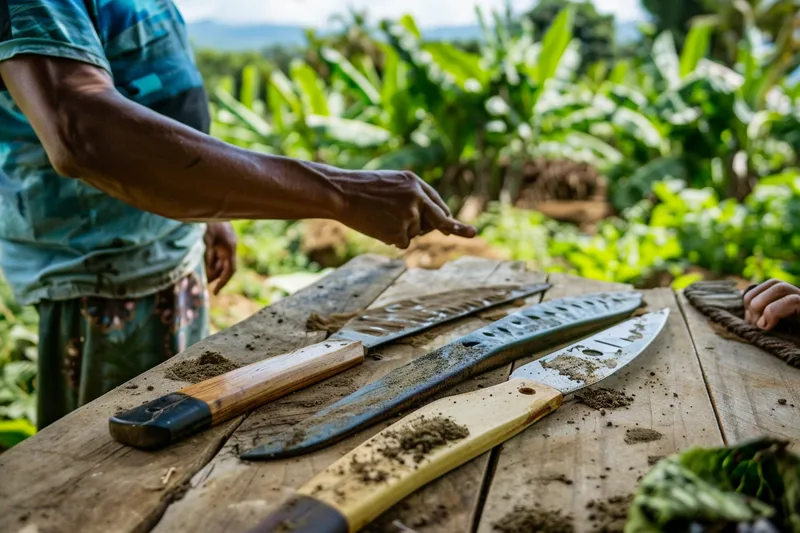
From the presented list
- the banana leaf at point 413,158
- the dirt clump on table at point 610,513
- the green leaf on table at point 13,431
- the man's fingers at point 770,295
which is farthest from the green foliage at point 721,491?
the banana leaf at point 413,158

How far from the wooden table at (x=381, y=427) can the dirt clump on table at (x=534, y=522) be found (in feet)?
0.05

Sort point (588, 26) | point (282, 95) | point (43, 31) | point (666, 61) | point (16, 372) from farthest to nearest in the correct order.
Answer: point (588, 26), point (282, 95), point (666, 61), point (16, 372), point (43, 31)

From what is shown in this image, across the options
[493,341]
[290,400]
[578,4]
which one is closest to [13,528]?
[290,400]

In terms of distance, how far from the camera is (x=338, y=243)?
5652 mm

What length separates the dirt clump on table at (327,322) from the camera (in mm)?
1549

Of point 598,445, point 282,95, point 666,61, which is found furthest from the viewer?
point 282,95

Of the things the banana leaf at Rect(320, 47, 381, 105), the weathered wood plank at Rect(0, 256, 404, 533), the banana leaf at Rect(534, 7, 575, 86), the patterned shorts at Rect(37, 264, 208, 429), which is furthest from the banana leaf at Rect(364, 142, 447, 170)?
the weathered wood plank at Rect(0, 256, 404, 533)

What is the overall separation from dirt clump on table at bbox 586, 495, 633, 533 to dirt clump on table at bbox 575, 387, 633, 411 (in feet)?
0.92

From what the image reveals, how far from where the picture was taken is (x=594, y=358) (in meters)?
1.31

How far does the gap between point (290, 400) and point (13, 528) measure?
454 mm

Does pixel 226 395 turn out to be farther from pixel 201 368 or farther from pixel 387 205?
pixel 387 205

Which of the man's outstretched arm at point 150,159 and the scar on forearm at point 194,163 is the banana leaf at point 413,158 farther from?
the scar on forearm at point 194,163

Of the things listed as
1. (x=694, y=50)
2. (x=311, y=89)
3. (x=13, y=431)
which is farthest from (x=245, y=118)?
(x=13, y=431)

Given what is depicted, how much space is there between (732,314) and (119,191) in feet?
4.58
